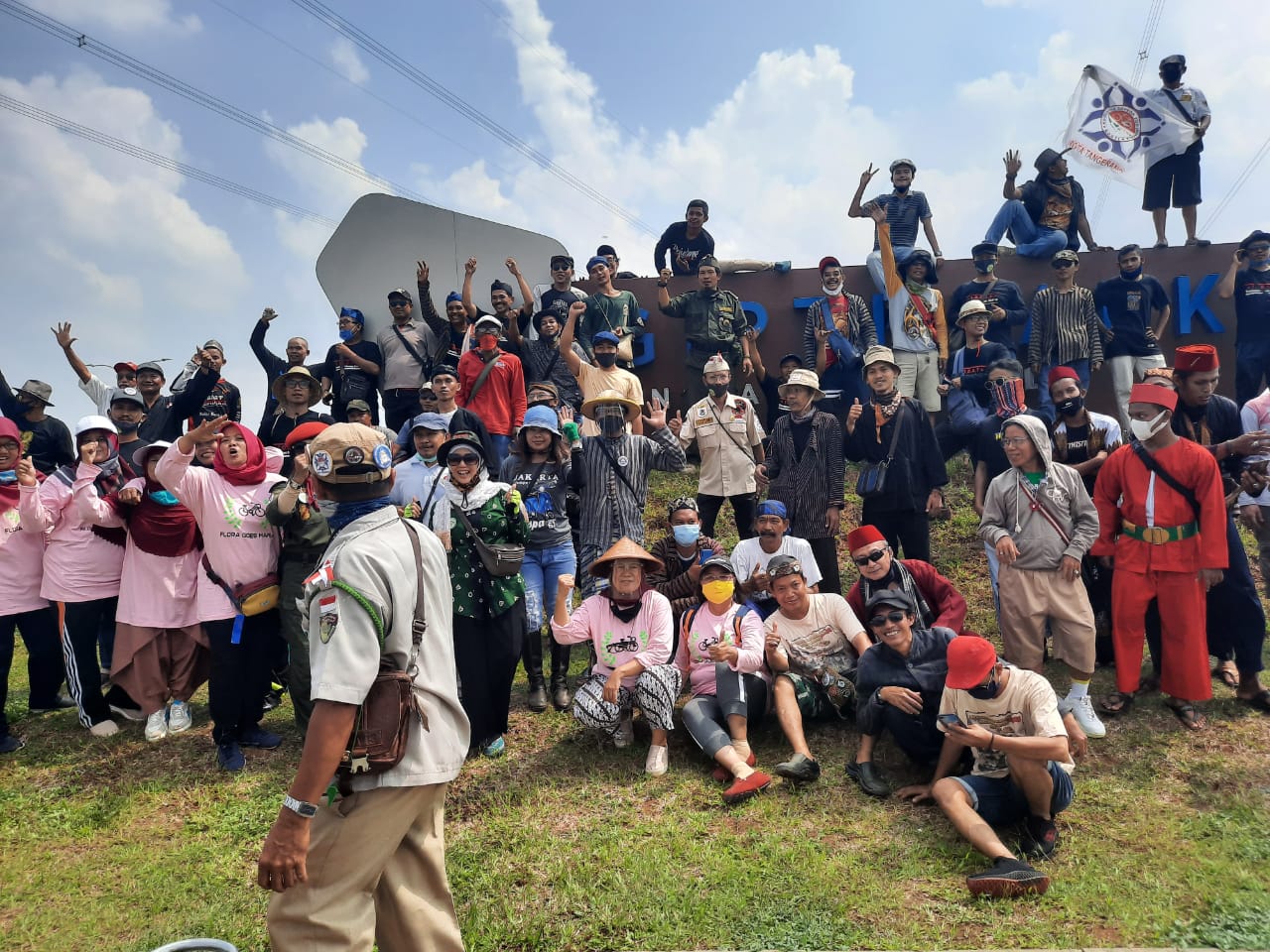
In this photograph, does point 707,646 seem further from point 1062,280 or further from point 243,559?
point 1062,280

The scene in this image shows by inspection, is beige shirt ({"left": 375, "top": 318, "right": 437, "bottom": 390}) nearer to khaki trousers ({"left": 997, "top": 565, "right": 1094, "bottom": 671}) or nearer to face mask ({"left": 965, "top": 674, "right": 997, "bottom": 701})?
khaki trousers ({"left": 997, "top": 565, "right": 1094, "bottom": 671})

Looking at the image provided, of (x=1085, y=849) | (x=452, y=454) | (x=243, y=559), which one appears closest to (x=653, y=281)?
(x=452, y=454)

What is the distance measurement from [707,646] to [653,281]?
7.18 m

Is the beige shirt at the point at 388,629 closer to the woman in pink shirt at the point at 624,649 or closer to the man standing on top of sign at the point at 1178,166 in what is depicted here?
the woman in pink shirt at the point at 624,649

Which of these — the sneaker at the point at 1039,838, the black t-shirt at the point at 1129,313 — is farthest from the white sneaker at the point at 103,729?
the black t-shirt at the point at 1129,313

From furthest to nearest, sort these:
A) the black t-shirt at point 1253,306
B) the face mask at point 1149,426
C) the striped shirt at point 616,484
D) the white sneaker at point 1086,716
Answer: the black t-shirt at point 1253,306
the striped shirt at point 616,484
the face mask at point 1149,426
the white sneaker at point 1086,716

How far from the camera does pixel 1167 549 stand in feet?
17.0

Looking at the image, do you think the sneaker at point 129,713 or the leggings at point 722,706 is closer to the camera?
the leggings at point 722,706

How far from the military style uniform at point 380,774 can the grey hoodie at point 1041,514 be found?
438 centimetres

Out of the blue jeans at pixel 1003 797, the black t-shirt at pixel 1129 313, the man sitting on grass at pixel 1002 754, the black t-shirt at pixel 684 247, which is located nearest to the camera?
the man sitting on grass at pixel 1002 754

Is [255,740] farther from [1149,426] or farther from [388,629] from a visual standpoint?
[1149,426]

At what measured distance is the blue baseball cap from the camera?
18.9 ft

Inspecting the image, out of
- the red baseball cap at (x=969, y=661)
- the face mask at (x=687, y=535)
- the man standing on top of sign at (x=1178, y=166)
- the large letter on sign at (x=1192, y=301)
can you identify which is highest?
the man standing on top of sign at (x=1178, y=166)

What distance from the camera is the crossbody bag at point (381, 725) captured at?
7.18 ft
